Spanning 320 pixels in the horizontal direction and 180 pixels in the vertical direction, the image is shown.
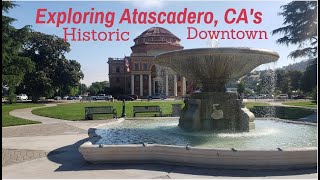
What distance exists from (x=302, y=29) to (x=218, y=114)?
24.8 m

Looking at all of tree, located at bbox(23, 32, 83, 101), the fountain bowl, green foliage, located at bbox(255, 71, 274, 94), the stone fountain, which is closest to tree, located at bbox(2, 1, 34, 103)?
the fountain bowl

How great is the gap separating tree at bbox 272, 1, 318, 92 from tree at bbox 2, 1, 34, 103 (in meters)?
24.4

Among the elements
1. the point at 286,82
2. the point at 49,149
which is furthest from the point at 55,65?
the point at 286,82

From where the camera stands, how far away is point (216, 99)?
37.2 feet

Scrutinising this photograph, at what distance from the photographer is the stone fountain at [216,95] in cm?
1096

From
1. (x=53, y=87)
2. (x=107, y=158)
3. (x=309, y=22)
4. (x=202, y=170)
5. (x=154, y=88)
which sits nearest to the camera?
(x=202, y=170)

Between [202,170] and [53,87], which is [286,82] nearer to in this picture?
[53,87]

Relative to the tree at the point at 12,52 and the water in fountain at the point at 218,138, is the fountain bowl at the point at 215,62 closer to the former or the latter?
the water in fountain at the point at 218,138

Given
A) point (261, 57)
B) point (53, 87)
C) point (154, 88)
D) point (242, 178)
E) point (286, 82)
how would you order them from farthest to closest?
point (286, 82) < point (154, 88) < point (53, 87) < point (261, 57) < point (242, 178)

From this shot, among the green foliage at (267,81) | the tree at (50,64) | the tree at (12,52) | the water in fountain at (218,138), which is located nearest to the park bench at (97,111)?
the tree at (12,52)

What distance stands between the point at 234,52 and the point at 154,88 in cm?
7555

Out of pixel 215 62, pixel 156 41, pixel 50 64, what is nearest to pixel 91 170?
pixel 215 62

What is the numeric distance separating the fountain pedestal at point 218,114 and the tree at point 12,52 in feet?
46.2

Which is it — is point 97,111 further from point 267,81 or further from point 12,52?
point 267,81
